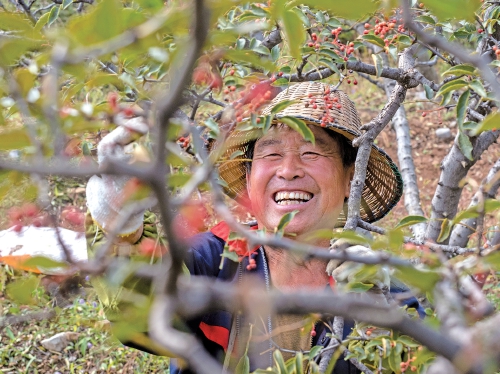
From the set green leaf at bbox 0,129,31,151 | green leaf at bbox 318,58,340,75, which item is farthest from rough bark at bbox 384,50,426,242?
green leaf at bbox 0,129,31,151

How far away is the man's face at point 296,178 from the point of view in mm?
1979

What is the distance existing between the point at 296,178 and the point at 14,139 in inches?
55.7

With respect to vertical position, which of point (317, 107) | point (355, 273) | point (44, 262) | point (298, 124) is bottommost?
point (317, 107)

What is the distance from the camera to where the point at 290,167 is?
1.98 metres

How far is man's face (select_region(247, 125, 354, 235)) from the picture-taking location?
6.49ft

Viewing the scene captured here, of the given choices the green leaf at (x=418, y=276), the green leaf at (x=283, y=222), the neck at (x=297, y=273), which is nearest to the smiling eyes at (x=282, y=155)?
the neck at (x=297, y=273)

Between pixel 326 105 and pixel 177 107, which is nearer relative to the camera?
pixel 177 107

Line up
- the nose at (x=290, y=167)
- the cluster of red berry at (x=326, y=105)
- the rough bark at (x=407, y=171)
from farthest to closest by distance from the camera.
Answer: the rough bark at (x=407, y=171)
the nose at (x=290, y=167)
the cluster of red berry at (x=326, y=105)

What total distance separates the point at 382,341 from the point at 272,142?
0.85 m

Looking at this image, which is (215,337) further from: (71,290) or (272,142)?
(71,290)

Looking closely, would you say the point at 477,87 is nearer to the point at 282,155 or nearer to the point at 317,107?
the point at 317,107

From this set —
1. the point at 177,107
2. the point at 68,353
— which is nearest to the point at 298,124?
the point at 177,107

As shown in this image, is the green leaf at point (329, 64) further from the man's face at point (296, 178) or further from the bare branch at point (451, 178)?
the bare branch at point (451, 178)

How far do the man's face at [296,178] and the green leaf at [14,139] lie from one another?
136 centimetres
